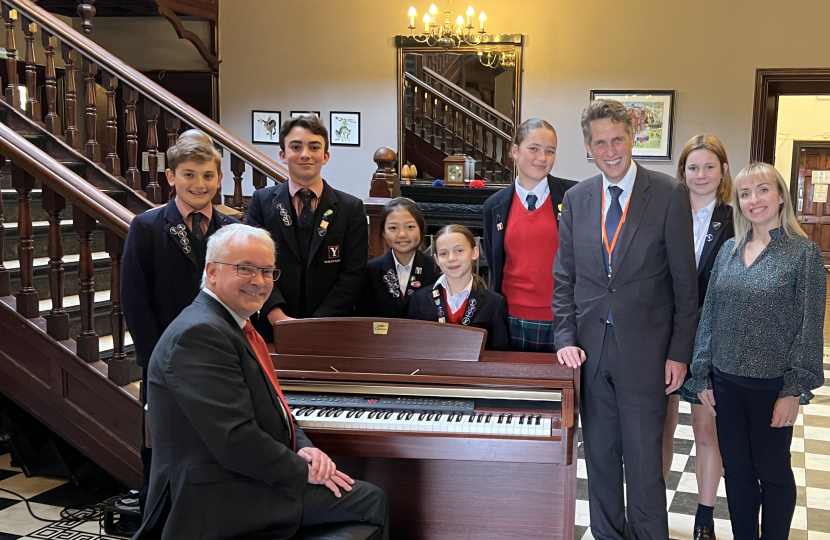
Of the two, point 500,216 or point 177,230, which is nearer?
point 177,230

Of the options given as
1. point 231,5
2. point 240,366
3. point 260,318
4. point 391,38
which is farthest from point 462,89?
point 240,366

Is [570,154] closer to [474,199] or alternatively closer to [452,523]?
[474,199]

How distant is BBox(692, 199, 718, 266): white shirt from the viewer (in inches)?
113

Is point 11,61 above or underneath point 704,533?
above

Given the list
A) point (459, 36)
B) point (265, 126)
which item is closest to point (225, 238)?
point (459, 36)

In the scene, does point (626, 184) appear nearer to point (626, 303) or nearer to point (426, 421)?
point (626, 303)

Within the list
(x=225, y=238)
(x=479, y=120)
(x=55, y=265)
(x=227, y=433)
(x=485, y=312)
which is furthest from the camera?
(x=479, y=120)

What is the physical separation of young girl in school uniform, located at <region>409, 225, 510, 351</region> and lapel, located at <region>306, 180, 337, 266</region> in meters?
0.40

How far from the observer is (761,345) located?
246cm

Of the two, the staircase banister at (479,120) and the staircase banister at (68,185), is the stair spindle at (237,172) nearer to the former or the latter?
the staircase banister at (68,185)

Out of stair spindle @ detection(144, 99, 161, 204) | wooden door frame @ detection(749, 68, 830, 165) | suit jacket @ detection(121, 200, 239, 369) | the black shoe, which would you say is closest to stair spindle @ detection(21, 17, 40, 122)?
stair spindle @ detection(144, 99, 161, 204)

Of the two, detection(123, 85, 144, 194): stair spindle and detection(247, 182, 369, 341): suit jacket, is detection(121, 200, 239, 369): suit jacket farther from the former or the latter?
detection(123, 85, 144, 194): stair spindle

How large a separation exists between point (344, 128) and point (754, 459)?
21.0ft

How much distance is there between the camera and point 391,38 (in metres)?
8.00
